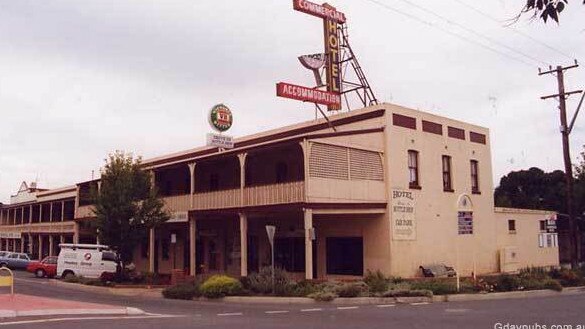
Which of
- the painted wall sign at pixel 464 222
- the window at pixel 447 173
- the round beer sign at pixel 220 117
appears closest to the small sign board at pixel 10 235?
the round beer sign at pixel 220 117

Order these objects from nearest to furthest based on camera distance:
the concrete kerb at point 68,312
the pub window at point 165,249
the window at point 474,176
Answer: the concrete kerb at point 68,312 → the window at point 474,176 → the pub window at point 165,249

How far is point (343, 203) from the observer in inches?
995

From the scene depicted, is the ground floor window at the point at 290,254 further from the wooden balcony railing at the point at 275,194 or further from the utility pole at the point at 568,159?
the utility pole at the point at 568,159

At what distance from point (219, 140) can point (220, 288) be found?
32.3ft

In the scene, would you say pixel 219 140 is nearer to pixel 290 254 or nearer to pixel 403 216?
pixel 290 254

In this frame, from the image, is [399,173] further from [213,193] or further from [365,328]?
[365,328]

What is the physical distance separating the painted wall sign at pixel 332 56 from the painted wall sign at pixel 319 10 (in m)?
0.18

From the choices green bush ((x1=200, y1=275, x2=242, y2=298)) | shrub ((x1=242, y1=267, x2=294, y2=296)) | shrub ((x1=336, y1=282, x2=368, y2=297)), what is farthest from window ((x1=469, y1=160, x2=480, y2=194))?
green bush ((x1=200, y1=275, x2=242, y2=298))

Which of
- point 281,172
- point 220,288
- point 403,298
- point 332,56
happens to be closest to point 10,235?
point 281,172

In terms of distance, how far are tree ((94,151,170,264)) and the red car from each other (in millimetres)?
9958

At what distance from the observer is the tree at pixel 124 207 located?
29.4 meters

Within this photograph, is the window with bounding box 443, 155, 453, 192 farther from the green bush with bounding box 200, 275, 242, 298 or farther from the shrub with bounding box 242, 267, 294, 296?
the green bush with bounding box 200, 275, 242, 298

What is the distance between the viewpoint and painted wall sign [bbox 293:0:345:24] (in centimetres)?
2919

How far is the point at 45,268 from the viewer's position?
1508 inches
